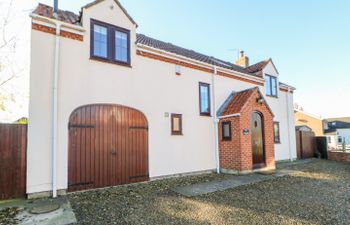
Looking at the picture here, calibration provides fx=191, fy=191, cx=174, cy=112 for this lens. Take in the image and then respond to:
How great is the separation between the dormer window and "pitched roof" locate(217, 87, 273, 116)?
5.24 meters

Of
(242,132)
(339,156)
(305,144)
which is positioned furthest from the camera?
→ (305,144)

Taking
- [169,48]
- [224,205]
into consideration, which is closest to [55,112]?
[224,205]

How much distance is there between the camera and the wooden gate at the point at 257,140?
947 centimetres

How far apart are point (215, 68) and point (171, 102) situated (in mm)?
3333

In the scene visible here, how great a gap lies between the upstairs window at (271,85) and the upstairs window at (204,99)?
215 inches

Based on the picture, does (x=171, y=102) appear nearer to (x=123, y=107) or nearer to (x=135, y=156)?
(x=123, y=107)

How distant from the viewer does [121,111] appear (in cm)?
701

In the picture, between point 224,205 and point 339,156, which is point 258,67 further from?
point 224,205

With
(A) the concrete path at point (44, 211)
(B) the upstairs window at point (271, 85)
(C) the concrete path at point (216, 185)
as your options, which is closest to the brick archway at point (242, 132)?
(C) the concrete path at point (216, 185)

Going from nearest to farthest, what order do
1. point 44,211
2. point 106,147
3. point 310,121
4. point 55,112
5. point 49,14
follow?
1. point 44,211
2. point 55,112
3. point 49,14
4. point 106,147
5. point 310,121

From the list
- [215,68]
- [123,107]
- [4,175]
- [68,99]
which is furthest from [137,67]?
[4,175]

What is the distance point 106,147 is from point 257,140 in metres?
7.25

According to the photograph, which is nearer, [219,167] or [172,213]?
[172,213]

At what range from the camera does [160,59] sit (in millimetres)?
8180
